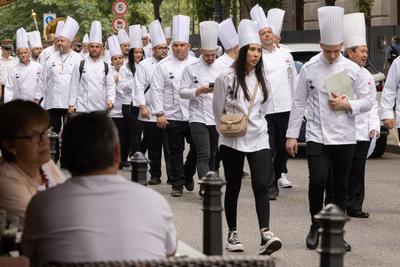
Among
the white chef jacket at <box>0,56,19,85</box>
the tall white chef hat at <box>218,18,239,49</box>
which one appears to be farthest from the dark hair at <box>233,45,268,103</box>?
the white chef jacket at <box>0,56,19,85</box>

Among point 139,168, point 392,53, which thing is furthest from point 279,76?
point 392,53

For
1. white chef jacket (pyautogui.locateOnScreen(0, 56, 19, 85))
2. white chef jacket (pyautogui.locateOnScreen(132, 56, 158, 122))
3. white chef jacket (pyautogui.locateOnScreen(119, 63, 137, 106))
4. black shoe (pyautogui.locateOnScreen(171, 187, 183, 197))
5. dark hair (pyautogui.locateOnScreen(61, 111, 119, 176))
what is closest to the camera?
dark hair (pyautogui.locateOnScreen(61, 111, 119, 176))

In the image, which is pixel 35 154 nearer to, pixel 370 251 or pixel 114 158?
pixel 114 158

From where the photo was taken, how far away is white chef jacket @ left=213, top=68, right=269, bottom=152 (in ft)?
37.6

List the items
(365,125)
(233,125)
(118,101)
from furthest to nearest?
(118,101), (365,125), (233,125)

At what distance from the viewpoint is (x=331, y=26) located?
11922mm

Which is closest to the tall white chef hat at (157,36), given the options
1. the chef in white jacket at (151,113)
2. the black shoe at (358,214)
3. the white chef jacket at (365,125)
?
the chef in white jacket at (151,113)

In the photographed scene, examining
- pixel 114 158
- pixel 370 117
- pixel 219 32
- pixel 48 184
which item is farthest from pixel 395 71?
pixel 114 158

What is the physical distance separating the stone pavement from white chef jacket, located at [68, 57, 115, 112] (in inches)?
115

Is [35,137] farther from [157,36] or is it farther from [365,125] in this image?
[157,36]

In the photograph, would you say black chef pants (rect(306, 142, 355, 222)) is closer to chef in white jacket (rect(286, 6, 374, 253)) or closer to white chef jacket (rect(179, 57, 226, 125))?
chef in white jacket (rect(286, 6, 374, 253))

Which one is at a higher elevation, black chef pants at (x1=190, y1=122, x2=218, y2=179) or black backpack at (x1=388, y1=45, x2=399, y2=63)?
black chef pants at (x1=190, y1=122, x2=218, y2=179)

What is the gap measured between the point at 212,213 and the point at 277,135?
725 cm

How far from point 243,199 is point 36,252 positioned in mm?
10310
